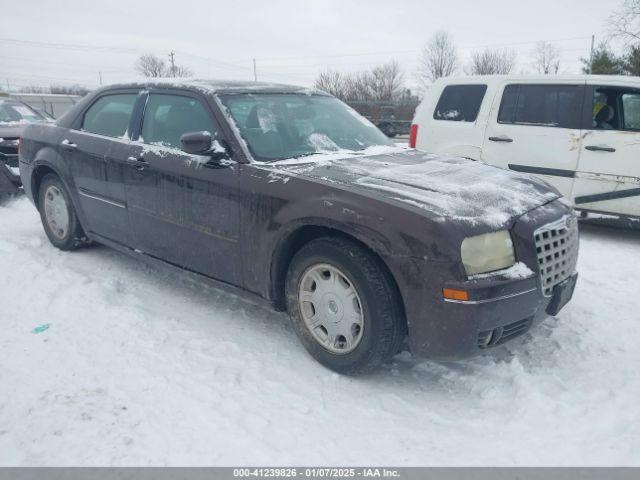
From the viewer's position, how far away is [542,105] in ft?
20.2

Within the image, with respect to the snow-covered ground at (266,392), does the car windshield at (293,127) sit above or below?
above

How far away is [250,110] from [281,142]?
352 millimetres

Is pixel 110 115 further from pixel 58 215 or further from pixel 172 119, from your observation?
pixel 58 215

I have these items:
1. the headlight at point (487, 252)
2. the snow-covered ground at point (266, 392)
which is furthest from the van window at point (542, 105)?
the headlight at point (487, 252)

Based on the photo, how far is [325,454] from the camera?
7.75 feet

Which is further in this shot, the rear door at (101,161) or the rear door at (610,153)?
the rear door at (610,153)

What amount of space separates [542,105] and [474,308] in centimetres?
460

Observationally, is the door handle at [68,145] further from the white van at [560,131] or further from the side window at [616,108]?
the side window at [616,108]

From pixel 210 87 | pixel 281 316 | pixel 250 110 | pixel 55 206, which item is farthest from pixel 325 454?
pixel 55 206

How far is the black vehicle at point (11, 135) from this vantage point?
7141mm

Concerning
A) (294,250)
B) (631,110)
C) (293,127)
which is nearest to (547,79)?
(631,110)

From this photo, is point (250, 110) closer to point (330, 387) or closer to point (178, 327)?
point (178, 327)

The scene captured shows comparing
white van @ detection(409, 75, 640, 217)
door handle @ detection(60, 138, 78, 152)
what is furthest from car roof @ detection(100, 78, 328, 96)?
white van @ detection(409, 75, 640, 217)

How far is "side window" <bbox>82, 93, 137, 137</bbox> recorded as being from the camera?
14.0 feet
